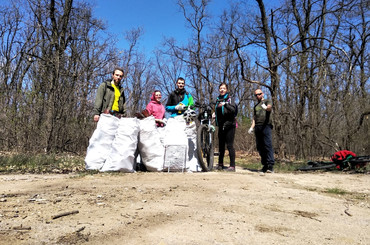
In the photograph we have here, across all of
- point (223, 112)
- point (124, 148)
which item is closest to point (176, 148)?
point (124, 148)

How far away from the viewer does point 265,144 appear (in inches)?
229

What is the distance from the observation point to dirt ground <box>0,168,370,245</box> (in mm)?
1729

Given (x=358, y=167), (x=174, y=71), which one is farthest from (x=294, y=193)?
(x=174, y=71)

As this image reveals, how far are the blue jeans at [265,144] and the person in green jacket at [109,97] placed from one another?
302cm

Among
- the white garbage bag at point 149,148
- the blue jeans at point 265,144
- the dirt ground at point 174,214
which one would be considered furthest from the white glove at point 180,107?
the dirt ground at point 174,214

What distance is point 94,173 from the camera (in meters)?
4.39

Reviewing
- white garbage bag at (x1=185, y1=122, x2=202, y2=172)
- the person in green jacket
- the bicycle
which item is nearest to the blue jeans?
the bicycle

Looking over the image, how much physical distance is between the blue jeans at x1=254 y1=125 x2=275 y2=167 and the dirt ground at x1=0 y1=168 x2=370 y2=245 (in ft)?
7.18

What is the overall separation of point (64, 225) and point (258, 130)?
4816mm

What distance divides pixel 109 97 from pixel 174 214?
347cm

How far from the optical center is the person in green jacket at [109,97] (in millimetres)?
5066

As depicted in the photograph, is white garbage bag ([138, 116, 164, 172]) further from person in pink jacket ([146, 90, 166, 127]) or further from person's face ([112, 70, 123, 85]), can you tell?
person's face ([112, 70, 123, 85])

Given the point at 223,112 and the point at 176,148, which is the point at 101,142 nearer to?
the point at 176,148

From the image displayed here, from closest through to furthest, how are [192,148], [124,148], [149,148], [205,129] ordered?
[124,148]
[149,148]
[192,148]
[205,129]
